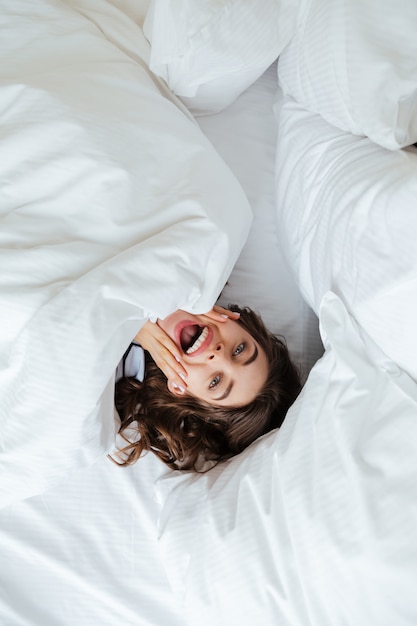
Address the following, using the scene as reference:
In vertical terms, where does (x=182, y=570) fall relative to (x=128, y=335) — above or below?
below

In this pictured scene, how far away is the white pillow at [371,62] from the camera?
37.3 inches

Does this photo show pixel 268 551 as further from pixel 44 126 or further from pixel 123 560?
pixel 44 126

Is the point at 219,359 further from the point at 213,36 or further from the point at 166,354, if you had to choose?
the point at 213,36

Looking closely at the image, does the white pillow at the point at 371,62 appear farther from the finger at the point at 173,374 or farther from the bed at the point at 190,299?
the finger at the point at 173,374

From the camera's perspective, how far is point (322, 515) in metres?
0.92

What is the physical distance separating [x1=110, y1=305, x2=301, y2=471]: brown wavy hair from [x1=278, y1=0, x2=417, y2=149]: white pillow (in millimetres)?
464

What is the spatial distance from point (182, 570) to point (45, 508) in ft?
0.96

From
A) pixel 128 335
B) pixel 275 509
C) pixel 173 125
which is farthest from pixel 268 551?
pixel 173 125

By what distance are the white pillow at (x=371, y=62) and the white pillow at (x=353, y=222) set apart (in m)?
0.06

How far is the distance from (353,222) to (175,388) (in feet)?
1.56

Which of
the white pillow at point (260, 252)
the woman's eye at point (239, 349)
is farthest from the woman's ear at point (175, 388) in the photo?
the white pillow at point (260, 252)

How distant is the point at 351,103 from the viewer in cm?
101

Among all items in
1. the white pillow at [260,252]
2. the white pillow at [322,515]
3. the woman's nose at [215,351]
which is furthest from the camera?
the white pillow at [260,252]

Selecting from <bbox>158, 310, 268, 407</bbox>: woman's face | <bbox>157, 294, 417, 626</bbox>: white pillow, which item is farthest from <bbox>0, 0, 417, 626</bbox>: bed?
<bbox>158, 310, 268, 407</bbox>: woman's face
